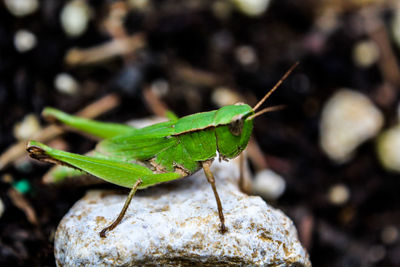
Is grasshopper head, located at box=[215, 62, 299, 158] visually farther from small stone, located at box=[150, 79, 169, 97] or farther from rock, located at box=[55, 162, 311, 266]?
small stone, located at box=[150, 79, 169, 97]

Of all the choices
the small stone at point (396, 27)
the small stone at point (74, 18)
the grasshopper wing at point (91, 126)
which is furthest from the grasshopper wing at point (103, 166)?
the small stone at point (396, 27)

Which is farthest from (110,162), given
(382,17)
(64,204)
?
(382,17)

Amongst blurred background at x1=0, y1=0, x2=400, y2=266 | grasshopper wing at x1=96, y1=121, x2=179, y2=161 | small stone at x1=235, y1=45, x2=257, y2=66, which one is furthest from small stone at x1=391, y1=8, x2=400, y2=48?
grasshopper wing at x1=96, y1=121, x2=179, y2=161

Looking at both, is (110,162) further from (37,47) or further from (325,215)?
(325,215)

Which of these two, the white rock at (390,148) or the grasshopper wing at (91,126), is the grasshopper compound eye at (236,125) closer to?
the grasshopper wing at (91,126)

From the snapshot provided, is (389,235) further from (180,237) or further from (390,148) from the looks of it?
(180,237)
